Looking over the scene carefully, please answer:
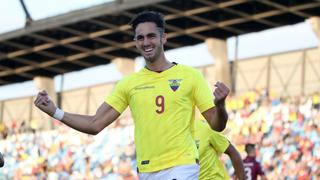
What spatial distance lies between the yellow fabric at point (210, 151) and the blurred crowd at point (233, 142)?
9116mm

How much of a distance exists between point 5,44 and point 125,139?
546 centimetres

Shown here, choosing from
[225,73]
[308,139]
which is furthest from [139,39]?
[225,73]

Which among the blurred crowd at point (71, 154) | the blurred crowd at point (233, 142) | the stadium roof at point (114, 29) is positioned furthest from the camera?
the blurred crowd at point (71, 154)

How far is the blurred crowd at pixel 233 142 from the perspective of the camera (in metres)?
20.9

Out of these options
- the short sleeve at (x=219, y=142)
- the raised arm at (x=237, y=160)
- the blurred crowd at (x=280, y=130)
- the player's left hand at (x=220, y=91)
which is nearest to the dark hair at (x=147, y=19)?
the player's left hand at (x=220, y=91)

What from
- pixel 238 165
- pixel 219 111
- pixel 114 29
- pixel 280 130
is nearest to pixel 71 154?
pixel 114 29

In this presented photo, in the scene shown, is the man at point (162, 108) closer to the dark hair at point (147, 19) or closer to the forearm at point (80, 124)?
the dark hair at point (147, 19)

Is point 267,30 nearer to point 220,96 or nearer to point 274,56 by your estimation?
point 274,56

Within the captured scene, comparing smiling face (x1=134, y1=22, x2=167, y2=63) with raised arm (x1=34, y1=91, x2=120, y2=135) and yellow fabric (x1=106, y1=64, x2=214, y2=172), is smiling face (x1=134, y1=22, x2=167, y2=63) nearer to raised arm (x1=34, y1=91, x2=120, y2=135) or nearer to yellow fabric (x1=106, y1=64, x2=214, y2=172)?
yellow fabric (x1=106, y1=64, x2=214, y2=172)

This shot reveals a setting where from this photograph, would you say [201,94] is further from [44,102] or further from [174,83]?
[44,102]

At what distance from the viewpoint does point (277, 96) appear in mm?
22547

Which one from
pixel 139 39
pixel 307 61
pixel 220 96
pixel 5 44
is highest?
pixel 5 44

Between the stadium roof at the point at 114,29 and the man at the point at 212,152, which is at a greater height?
the stadium roof at the point at 114,29

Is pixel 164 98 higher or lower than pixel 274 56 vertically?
lower
